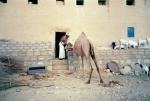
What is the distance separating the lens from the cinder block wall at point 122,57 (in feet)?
36.2

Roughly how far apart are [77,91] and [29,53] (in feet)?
13.9

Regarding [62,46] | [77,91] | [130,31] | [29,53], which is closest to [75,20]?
[62,46]

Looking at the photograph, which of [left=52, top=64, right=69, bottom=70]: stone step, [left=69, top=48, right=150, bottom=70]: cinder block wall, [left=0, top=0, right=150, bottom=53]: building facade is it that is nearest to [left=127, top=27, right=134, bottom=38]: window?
[left=0, top=0, right=150, bottom=53]: building facade

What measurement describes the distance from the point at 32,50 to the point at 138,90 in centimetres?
552

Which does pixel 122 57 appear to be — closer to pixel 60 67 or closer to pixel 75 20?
pixel 60 67

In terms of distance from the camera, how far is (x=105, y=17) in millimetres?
13719

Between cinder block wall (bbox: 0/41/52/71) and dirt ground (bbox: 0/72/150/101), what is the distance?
1.65 metres

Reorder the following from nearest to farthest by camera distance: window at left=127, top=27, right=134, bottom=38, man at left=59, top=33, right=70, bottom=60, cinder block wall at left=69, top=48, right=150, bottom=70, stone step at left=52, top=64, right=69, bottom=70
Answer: stone step at left=52, top=64, right=69, bottom=70 → cinder block wall at left=69, top=48, right=150, bottom=70 → man at left=59, top=33, right=70, bottom=60 → window at left=127, top=27, right=134, bottom=38

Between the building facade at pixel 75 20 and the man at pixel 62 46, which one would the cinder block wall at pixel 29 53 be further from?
the building facade at pixel 75 20

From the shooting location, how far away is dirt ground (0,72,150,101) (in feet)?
21.9

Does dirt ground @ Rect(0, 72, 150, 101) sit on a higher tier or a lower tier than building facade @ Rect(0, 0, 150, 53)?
lower

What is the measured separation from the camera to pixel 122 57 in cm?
1128

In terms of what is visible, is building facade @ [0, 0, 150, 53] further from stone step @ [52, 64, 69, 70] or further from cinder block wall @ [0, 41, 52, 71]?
stone step @ [52, 64, 69, 70]

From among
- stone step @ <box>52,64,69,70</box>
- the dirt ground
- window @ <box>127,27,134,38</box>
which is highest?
window @ <box>127,27,134,38</box>
